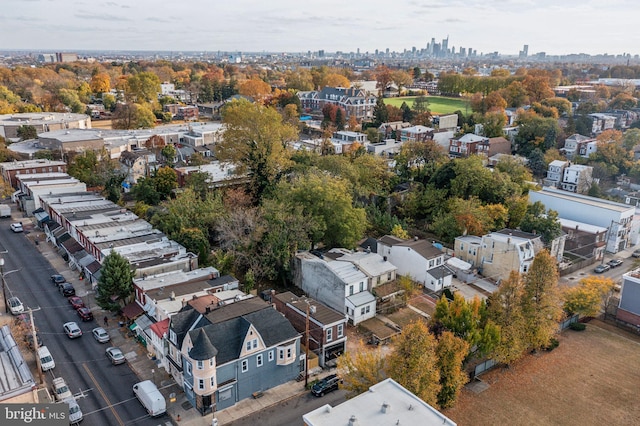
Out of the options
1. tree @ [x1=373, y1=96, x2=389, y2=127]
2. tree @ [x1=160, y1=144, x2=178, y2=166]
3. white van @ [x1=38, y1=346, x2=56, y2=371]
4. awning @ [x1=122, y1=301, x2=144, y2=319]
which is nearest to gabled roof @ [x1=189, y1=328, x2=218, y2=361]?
awning @ [x1=122, y1=301, x2=144, y2=319]

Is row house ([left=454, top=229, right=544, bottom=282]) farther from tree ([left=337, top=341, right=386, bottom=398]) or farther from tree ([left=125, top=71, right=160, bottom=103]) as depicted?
tree ([left=125, top=71, right=160, bottom=103])

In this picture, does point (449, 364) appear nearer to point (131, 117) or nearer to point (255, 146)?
point (255, 146)

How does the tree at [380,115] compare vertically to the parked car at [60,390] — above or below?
above

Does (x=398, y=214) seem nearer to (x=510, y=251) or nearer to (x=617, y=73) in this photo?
(x=510, y=251)

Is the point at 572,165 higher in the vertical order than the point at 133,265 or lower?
higher

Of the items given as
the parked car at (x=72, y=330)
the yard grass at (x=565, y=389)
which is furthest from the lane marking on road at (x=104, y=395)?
the yard grass at (x=565, y=389)

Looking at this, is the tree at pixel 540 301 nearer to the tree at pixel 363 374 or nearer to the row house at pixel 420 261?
the row house at pixel 420 261

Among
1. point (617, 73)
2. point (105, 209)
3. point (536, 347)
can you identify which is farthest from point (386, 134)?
point (617, 73)
